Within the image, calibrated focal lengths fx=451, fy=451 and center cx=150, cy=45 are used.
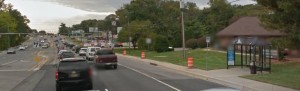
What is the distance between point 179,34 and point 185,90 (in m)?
78.4

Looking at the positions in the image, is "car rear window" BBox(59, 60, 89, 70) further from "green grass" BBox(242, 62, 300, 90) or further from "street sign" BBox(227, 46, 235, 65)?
"street sign" BBox(227, 46, 235, 65)

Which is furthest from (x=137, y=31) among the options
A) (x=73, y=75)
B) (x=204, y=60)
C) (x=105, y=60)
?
(x=73, y=75)

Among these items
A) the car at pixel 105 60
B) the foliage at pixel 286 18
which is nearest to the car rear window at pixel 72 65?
the foliage at pixel 286 18

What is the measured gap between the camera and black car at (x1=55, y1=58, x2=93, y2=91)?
65.0ft

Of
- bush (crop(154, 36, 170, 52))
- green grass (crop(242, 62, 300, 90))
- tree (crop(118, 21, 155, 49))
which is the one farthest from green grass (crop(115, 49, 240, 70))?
tree (crop(118, 21, 155, 49))

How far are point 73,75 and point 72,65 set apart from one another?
1.83 feet

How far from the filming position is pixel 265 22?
19.2 meters

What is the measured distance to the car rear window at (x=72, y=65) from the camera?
20.1 metres

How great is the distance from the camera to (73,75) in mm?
19906

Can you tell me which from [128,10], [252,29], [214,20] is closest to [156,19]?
[128,10]

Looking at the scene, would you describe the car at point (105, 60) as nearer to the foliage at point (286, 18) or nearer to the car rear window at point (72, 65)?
the car rear window at point (72, 65)

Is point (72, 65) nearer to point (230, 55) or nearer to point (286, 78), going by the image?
point (286, 78)

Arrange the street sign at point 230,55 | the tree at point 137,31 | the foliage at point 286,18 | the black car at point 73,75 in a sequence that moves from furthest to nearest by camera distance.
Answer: the tree at point 137,31 < the street sign at point 230,55 < the black car at point 73,75 < the foliage at point 286,18

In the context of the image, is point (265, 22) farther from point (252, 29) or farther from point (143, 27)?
point (143, 27)
